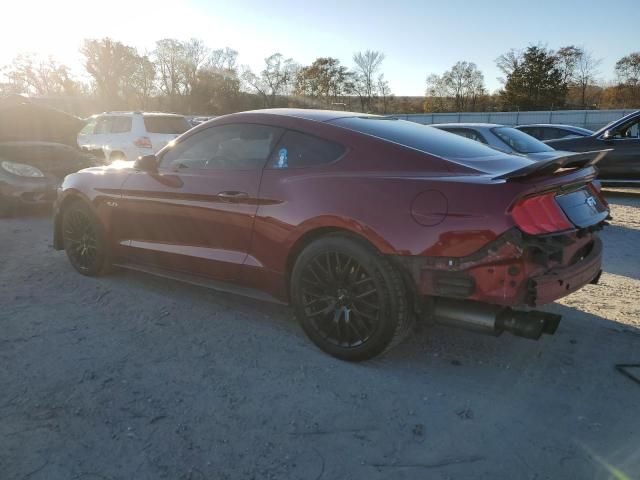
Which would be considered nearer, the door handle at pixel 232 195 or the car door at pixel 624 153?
the door handle at pixel 232 195

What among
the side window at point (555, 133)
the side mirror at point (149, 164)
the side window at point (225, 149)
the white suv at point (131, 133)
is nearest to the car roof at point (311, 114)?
the side window at point (225, 149)

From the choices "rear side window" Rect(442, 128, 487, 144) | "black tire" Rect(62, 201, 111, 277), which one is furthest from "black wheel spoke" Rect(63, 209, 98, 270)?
"rear side window" Rect(442, 128, 487, 144)

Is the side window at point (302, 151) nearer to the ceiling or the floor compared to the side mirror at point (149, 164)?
nearer to the ceiling

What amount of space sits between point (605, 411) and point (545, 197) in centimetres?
113

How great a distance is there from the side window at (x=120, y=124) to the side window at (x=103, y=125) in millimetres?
152

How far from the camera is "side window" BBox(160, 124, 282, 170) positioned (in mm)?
3568

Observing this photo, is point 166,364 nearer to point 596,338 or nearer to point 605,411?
point 605,411

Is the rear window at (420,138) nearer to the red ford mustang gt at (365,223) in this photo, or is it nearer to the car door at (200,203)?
the red ford mustang gt at (365,223)

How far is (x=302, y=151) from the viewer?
3.37m

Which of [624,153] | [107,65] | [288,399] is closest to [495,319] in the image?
[288,399]

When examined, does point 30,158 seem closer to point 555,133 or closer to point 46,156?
point 46,156

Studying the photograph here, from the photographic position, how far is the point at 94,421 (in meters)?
2.54

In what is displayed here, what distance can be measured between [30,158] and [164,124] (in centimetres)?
482

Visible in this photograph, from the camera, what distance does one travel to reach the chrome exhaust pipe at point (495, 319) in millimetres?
2654
